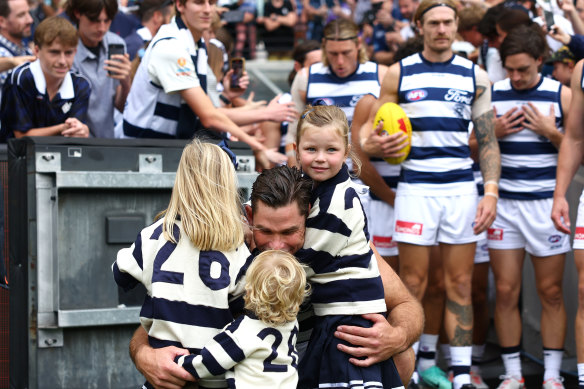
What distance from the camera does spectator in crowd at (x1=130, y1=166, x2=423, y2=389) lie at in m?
3.21

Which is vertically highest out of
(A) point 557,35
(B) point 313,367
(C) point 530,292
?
(A) point 557,35

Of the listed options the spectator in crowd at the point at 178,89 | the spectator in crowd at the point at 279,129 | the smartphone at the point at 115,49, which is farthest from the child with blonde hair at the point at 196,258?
the spectator in crowd at the point at 279,129

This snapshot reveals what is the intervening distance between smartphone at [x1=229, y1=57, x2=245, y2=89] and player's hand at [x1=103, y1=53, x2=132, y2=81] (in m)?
0.95

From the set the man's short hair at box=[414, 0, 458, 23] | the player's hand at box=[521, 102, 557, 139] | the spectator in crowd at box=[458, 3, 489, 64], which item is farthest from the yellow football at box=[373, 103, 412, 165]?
the spectator in crowd at box=[458, 3, 489, 64]

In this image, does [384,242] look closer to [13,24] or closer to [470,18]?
[470,18]

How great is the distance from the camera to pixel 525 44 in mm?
5914

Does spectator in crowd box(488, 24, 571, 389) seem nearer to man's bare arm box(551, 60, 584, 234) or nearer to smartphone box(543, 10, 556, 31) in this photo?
man's bare arm box(551, 60, 584, 234)

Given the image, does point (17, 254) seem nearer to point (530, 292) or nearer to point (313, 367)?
point (313, 367)

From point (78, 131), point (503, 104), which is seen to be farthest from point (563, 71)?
point (78, 131)

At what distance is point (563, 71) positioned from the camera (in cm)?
663

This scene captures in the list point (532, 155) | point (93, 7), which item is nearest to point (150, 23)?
point (93, 7)

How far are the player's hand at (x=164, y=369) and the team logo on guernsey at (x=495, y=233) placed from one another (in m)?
3.34

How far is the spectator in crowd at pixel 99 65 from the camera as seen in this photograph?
6117 millimetres

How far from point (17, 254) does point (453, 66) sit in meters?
3.01
